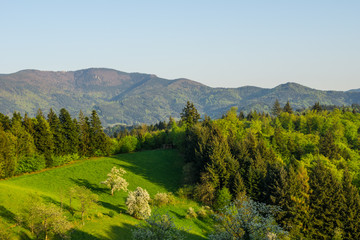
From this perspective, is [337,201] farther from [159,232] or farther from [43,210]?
[43,210]

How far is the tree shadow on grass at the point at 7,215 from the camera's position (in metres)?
40.8

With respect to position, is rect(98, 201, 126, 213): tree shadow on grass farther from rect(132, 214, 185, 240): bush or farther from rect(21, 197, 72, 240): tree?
rect(132, 214, 185, 240): bush

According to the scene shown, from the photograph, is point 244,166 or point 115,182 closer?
point 115,182

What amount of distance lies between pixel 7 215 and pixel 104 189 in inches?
1048

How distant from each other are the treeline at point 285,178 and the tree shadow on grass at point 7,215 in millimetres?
42009

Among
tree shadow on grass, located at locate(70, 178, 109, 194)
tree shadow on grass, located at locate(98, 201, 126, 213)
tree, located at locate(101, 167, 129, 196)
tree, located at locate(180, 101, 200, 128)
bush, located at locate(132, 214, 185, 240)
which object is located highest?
tree, located at locate(180, 101, 200, 128)

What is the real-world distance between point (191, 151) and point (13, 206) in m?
56.9

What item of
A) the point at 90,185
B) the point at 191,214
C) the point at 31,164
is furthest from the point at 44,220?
the point at 31,164

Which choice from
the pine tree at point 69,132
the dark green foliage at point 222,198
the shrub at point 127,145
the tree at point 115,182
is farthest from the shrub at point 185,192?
the shrub at point 127,145

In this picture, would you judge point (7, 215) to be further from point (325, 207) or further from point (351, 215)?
point (351, 215)

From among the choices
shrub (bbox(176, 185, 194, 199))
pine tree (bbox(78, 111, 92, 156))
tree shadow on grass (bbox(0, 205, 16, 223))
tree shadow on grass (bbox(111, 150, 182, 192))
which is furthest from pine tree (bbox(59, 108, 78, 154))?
tree shadow on grass (bbox(0, 205, 16, 223))

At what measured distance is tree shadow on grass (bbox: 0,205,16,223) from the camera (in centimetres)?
4081

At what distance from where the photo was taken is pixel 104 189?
2643 inches

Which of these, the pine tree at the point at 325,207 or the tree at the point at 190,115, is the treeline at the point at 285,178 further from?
the tree at the point at 190,115
